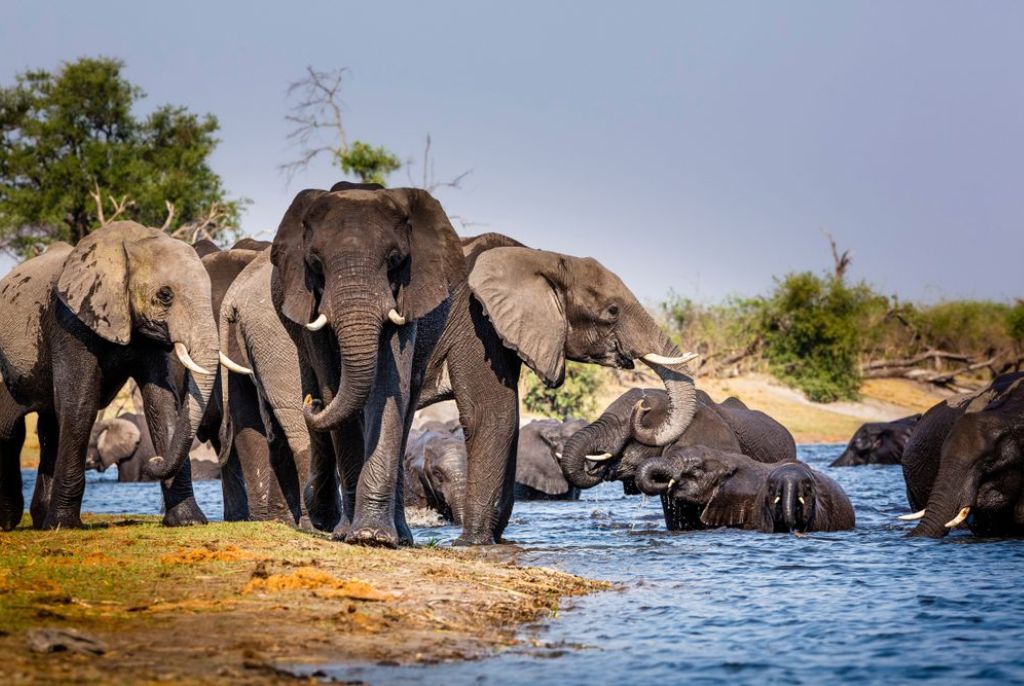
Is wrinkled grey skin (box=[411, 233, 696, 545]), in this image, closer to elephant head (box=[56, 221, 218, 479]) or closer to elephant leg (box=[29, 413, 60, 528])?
elephant head (box=[56, 221, 218, 479])

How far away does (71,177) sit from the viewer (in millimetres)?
44812

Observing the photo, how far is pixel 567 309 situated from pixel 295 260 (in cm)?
306

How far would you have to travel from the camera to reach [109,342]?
38.5ft

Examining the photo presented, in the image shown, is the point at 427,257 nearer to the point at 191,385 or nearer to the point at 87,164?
the point at 191,385

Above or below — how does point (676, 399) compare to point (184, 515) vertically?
above

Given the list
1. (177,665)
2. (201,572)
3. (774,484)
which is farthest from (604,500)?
(177,665)

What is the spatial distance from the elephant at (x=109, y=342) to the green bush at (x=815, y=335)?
132ft

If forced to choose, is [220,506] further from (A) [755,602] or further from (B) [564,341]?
(A) [755,602]

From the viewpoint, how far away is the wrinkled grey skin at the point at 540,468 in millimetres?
20891

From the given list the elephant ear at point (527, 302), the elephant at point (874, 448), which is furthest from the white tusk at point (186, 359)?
the elephant at point (874, 448)

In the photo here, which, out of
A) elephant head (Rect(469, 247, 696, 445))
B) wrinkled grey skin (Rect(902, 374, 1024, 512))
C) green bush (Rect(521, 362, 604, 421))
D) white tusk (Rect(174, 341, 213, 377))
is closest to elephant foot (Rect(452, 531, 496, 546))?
elephant head (Rect(469, 247, 696, 445))

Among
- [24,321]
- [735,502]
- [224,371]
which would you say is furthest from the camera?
[735,502]

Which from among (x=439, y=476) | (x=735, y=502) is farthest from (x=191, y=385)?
(x=439, y=476)

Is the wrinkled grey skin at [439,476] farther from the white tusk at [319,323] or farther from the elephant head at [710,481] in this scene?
the white tusk at [319,323]
